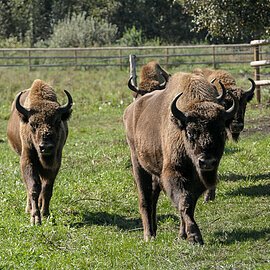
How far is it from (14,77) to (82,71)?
471 centimetres

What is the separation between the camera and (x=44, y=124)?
35.6 feet

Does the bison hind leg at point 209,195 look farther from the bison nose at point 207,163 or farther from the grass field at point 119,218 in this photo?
the bison nose at point 207,163

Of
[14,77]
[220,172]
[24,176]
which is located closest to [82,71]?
[14,77]

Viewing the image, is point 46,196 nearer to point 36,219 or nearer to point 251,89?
point 36,219

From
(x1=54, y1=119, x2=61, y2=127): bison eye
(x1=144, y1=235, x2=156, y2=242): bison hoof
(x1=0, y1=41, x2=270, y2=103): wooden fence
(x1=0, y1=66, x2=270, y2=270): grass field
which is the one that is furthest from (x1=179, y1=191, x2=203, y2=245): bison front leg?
(x1=0, y1=41, x2=270, y2=103): wooden fence

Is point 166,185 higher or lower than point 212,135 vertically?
lower

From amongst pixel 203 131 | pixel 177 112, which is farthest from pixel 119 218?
pixel 203 131

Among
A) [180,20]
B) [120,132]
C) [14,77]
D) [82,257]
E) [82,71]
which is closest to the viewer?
[82,257]

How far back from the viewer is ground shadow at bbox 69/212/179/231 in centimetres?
1081

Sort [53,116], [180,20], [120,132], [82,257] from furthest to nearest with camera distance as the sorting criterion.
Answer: [180,20] < [120,132] < [53,116] < [82,257]

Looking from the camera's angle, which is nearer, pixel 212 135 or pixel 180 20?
pixel 212 135

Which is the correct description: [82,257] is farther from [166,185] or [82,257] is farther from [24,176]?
[24,176]

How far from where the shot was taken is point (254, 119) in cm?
2188

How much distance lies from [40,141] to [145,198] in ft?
5.99
